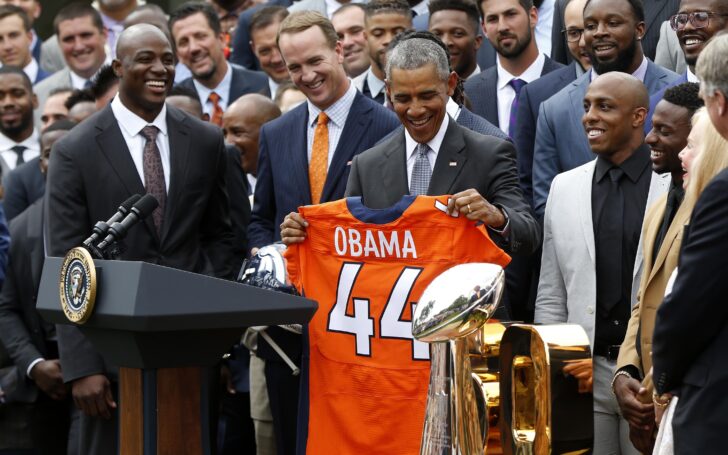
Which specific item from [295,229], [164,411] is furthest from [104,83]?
[164,411]

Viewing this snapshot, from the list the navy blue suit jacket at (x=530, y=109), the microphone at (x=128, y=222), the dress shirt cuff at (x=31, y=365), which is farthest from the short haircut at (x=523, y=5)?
the microphone at (x=128, y=222)

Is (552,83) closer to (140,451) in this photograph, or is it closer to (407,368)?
(407,368)

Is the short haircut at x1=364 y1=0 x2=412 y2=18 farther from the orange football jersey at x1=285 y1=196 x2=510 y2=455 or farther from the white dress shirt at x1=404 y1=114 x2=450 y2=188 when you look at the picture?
the orange football jersey at x1=285 y1=196 x2=510 y2=455

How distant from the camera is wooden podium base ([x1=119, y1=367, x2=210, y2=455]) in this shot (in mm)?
5016

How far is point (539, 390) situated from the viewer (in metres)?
4.88

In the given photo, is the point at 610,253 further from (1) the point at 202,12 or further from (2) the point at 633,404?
(1) the point at 202,12

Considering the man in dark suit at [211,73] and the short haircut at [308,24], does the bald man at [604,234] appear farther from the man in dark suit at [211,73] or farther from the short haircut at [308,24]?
the man in dark suit at [211,73]

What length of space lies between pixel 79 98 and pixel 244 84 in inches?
53.5

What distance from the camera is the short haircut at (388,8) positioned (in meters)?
9.03

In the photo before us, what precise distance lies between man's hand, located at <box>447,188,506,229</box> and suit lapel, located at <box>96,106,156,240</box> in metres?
1.93

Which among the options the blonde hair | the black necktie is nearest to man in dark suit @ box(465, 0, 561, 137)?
the black necktie

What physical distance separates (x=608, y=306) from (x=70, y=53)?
6.96 m

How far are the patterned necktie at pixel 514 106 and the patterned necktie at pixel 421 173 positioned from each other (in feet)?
6.56

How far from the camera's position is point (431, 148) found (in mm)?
6137
